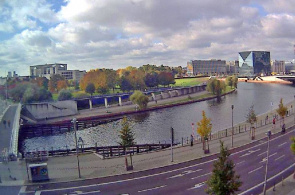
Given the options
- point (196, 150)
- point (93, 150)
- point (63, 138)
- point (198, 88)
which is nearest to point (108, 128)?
point (63, 138)

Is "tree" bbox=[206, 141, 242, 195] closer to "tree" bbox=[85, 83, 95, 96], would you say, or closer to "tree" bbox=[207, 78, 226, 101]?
"tree" bbox=[85, 83, 95, 96]

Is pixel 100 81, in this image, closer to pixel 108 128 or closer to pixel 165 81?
pixel 165 81

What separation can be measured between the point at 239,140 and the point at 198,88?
251 feet

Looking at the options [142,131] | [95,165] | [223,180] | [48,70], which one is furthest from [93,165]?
[48,70]

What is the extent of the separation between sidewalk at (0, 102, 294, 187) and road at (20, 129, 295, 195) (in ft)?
2.68

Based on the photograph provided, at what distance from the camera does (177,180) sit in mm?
16812

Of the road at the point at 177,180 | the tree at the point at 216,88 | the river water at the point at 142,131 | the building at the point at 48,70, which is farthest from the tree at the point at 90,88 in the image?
the building at the point at 48,70

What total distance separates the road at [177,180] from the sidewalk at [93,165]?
32.1 inches

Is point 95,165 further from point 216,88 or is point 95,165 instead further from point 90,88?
point 216,88

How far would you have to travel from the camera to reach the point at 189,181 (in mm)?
16609

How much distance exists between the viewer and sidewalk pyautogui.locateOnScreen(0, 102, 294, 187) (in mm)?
17781

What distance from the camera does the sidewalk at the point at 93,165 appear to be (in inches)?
700

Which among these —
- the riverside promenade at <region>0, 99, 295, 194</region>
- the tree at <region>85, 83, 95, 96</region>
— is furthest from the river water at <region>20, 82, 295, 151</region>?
the tree at <region>85, 83, 95, 96</region>

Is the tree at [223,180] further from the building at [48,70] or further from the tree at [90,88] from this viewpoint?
the building at [48,70]
